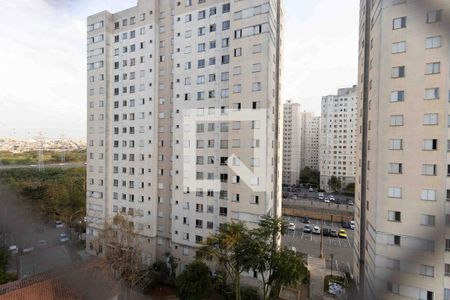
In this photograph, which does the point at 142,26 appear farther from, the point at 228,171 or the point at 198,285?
the point at 198,285

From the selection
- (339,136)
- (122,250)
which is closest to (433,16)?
(122,250)

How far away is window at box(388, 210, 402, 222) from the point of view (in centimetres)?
349

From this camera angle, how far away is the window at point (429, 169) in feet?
10.8

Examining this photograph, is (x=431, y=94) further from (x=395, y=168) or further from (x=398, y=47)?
(x=395, y=168)

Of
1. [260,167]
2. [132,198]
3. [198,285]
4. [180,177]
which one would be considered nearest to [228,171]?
[260,167]

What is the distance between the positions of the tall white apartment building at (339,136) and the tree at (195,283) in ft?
43.8

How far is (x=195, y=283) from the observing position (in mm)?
4320

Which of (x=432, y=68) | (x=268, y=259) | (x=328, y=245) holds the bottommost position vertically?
(x=328, y=245)

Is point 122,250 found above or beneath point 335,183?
above

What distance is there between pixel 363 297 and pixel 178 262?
5.89 metres

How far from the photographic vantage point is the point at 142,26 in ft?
21.7

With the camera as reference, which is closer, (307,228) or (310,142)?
(307,228)

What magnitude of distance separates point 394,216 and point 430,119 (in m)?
1.38

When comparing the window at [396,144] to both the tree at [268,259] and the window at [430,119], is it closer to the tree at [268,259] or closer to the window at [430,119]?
the window at [430,119]
